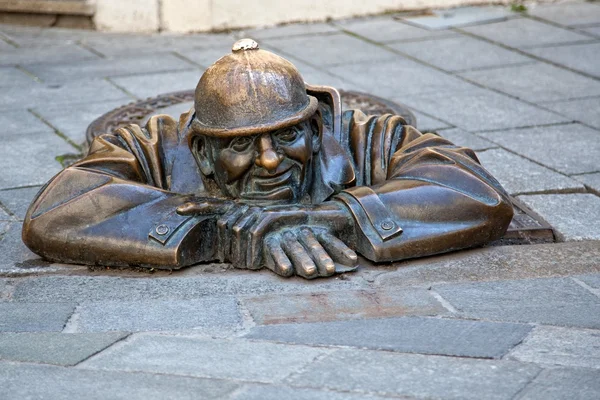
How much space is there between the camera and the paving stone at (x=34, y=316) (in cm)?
362

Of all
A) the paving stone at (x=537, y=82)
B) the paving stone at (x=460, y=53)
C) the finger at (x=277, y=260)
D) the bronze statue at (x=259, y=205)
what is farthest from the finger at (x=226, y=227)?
the paving stone at (x=460, y=53)

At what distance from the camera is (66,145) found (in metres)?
5.75

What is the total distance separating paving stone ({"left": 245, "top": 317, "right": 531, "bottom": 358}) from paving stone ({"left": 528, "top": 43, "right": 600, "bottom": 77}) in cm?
388

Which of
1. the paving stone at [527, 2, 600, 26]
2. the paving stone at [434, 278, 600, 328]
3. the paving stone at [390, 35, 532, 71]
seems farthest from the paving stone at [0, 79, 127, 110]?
the paving stone at [527, 2, 600, 26]

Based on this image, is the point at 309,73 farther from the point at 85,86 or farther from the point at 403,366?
the point at 403,366

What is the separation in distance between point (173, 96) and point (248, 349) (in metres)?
3.20

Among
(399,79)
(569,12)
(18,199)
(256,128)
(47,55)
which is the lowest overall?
(18,199)

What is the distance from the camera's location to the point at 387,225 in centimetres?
403

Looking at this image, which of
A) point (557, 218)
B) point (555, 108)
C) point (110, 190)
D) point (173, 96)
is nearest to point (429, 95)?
point (555, 108)

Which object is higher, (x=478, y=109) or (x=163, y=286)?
(x=478, y=109)

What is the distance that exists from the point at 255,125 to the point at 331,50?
3840 mm

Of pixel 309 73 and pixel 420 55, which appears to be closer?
pixel 309 73

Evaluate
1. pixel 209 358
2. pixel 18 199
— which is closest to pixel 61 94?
pixel 18 199

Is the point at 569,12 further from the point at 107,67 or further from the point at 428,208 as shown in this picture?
the point at 428,208
